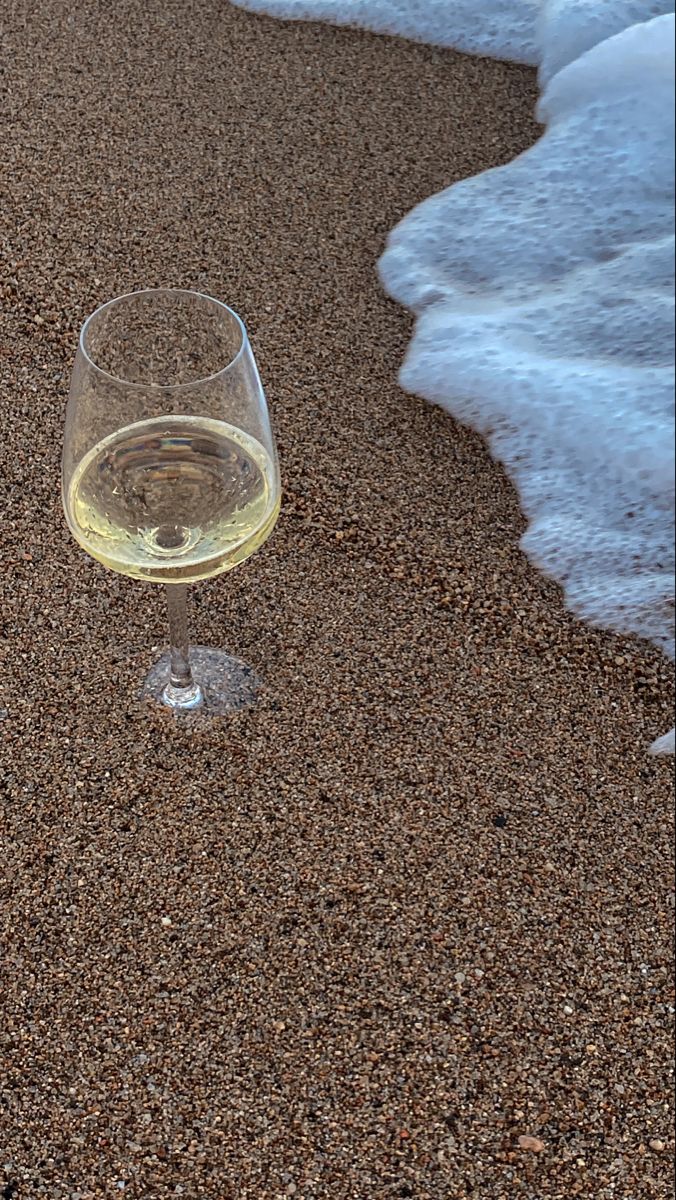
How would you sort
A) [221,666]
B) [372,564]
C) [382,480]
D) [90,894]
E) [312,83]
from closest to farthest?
[90,894] → [221,666] → [372,564] → [382,480] → [312,83]

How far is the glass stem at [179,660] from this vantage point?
1396 millimetres

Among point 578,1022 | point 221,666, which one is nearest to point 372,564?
point 221,666

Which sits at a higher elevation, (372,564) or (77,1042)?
(372,564)

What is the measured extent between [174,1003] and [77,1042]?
0.10 metres

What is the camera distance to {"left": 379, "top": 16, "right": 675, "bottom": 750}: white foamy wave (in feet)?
6.38

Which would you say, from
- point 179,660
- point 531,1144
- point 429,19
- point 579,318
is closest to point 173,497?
point 179,660

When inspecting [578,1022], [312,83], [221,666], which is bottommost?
[578,1022]

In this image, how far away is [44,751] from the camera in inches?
60.1

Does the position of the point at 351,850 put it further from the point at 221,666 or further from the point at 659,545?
the point at 659,545

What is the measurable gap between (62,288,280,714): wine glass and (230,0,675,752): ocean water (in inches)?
26.2

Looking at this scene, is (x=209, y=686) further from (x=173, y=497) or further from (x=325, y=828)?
(x=173, y=497)

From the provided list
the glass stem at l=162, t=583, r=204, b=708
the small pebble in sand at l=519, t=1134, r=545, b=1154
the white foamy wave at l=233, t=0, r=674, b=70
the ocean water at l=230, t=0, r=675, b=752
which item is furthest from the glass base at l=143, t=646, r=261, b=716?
the white foamy wave at l=233, t=0, r=674, b=70

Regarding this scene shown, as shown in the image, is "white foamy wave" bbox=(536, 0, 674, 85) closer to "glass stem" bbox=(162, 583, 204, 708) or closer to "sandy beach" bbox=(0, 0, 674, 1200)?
"sandy beach" bbox=(0, 0, 674, 1200)

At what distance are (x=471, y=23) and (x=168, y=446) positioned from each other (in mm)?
2107
